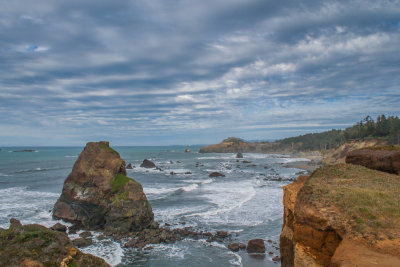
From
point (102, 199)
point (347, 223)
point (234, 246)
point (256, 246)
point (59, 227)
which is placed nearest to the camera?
point (347, 223)

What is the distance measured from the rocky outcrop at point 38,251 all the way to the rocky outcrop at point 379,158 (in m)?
15.5

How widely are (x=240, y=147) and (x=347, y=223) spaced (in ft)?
606

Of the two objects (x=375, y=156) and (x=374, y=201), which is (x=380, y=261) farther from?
(x=375, y=156)

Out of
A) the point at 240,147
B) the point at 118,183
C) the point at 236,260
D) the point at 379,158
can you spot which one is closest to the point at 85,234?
the point at 118,183

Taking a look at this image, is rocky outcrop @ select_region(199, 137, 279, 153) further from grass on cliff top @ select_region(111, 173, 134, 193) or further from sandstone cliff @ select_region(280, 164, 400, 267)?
sandstone cliff @ select_region(280, 164, 400, 267)

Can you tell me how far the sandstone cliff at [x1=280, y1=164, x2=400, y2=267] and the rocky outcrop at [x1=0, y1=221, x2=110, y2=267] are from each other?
262 inches

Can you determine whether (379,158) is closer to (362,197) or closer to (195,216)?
(362,197)

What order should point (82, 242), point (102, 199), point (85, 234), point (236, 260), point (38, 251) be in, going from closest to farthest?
1. point (38, 251)
2. point (236, 260)
3. point (82, 242)
4. point (85, 234)
5. point (102, 199)

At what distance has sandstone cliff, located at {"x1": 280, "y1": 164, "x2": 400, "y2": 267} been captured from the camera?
7.46 m

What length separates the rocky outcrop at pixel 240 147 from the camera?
610 feet

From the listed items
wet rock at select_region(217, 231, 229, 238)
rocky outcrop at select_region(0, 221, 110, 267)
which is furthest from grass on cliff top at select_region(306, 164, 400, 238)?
wet rock at select_region(217, 231, 229, 238)

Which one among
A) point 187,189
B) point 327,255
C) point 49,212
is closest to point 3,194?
point 49,212

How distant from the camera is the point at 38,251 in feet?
24.7

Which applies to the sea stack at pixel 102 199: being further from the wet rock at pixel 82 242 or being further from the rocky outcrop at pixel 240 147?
the rocky outcrop at pixel 240 147
